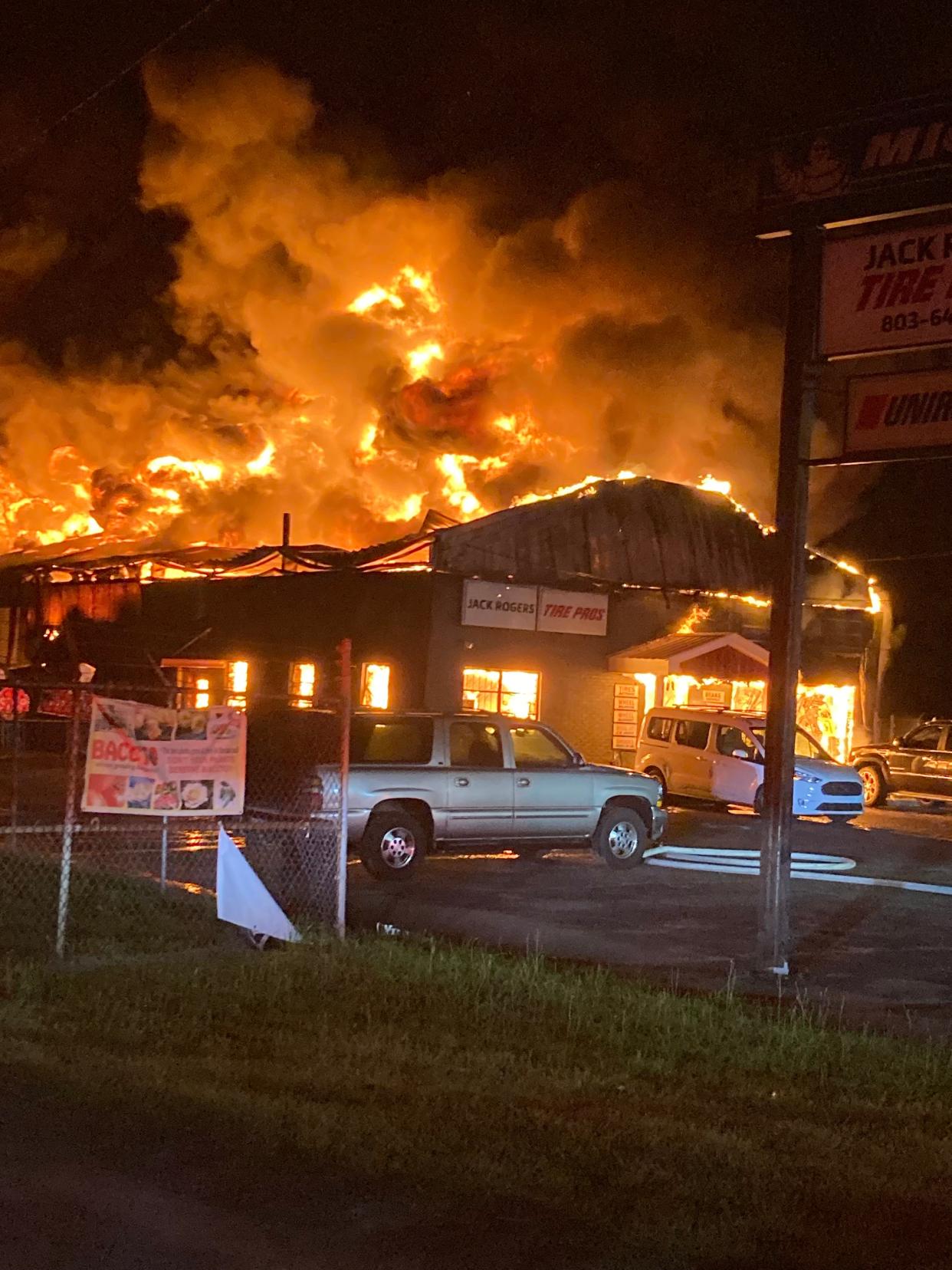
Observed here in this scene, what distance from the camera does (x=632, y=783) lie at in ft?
49.9

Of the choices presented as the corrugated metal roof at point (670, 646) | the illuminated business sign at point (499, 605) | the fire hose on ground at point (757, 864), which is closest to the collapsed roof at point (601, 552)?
the illuminated business sign at point (499, 605)

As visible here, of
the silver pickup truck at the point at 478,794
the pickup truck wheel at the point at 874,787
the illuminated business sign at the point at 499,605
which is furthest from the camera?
the pickup truck wheel at the point at 874,787

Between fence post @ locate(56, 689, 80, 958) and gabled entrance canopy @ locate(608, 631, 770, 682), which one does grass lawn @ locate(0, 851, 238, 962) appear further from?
gabled entrance canopy @ locate(608, 631, 770, 682)

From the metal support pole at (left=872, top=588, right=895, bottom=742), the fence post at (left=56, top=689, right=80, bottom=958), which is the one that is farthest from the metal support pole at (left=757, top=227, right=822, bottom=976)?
the metal support pole at (left=872, top=588, right=895, bottom=742)

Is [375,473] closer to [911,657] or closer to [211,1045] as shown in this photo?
[911,657]

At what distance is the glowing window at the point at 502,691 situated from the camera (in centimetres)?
2509

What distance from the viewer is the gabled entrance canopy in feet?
85.1

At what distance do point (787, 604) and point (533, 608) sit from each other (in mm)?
15864

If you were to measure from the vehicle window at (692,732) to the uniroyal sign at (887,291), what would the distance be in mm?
12846

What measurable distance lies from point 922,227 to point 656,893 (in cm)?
676

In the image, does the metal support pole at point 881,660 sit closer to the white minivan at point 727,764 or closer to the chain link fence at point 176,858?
the white minivan at point 727,764

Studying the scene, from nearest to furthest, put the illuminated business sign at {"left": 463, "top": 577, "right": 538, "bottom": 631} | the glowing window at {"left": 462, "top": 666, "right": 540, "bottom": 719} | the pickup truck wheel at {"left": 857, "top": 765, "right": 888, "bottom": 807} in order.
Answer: the illuminated business sign at {"left": 463, "top": 577, "right": 538, "bottom": 631}
the pickup truck wheel at {"left": 857, "top": 765, "right": 888, "bottom": 807}
the glowing window at {"left": 462, "top": 666, "right": 540, "bottom": 719}

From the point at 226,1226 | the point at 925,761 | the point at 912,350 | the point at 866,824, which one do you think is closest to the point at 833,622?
the point at 925,761

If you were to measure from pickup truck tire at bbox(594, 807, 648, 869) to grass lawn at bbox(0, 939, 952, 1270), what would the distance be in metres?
6.26
